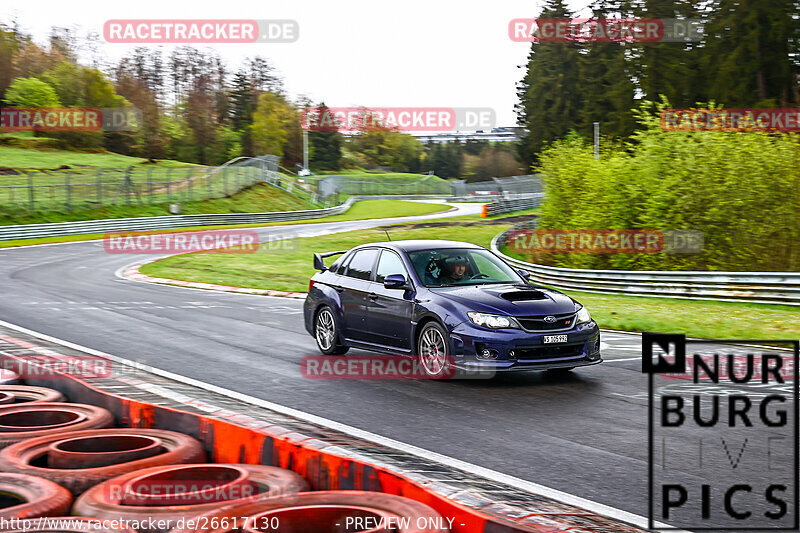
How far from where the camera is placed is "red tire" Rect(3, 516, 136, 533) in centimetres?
417

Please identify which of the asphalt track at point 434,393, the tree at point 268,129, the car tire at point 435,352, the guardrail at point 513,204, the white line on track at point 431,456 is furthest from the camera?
the tree at point 268,129

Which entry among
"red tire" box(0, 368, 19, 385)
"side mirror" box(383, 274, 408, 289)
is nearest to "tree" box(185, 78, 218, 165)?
"side mirror" box(383, 274, 408, 289)

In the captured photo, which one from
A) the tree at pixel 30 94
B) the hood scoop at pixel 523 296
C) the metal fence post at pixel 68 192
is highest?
the tree at pixel 30 94

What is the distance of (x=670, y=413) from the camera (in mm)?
8703

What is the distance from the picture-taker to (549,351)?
9.68m

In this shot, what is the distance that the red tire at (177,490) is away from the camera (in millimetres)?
4434

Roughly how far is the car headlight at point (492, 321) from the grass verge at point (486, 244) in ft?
20.1

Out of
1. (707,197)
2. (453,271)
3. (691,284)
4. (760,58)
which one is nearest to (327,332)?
(453,271)

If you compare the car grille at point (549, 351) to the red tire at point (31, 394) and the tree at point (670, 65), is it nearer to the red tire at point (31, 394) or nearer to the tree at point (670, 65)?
the red tire at point (31, 394)

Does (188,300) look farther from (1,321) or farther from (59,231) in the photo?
(59,231)

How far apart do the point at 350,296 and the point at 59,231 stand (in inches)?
1516

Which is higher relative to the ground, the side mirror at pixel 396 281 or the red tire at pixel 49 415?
the side mirror at pixel 396 281

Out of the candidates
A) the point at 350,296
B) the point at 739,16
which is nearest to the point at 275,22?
the point at 739,16

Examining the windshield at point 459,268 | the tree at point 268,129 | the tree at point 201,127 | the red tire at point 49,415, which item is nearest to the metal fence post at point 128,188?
the tree at point 201,127
